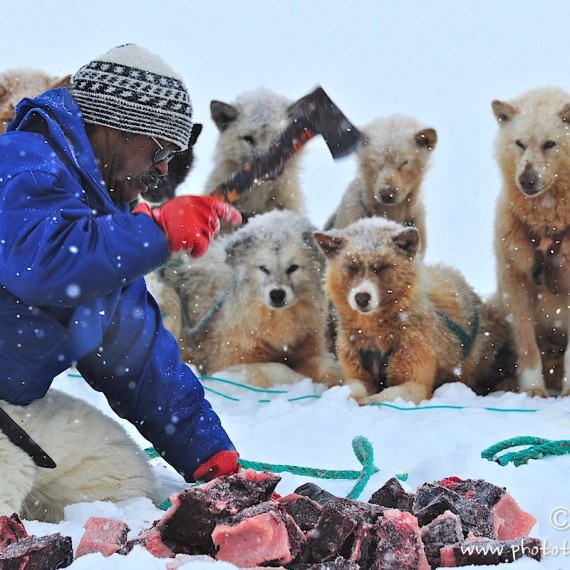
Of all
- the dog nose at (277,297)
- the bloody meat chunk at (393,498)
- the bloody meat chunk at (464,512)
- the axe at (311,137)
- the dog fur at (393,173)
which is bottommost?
the dog nose at (277,297)

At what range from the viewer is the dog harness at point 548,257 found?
6.07 m

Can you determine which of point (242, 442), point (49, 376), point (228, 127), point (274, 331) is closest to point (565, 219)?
point (274, 331)

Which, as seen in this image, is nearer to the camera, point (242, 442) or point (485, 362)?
point (242, 442)

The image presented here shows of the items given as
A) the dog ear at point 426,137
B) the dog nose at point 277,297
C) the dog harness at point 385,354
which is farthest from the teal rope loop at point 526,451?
the dog ear at point 426,137

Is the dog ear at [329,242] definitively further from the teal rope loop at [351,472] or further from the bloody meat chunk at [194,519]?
the bloody meat chunk at [194,519]

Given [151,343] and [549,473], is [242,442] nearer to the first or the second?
[151,343]

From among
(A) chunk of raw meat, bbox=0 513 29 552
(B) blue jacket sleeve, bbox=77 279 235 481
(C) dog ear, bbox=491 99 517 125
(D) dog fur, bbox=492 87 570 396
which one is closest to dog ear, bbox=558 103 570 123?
(D) dog fur, bbox=492 87 570 396

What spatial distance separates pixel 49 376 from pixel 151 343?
47 centimetres

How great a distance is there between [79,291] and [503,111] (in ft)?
15.5

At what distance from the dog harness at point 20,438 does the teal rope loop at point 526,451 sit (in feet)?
5.78

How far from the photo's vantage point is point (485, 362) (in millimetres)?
6406

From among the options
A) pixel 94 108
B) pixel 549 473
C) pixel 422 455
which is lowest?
pixel 422 455

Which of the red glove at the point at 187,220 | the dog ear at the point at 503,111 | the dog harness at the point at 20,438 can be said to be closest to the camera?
the red glove at the point at 187,220

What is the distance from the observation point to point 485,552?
2.16 m
